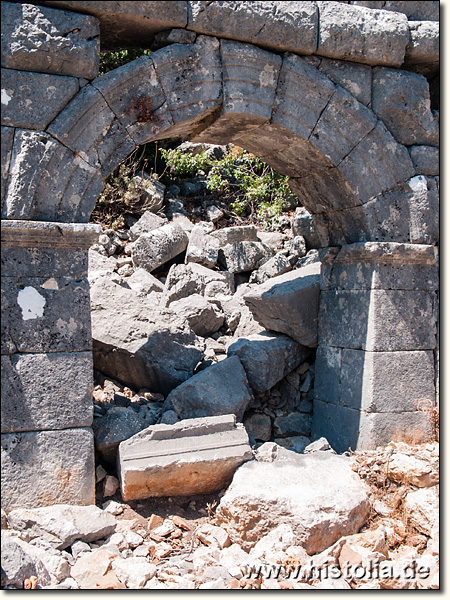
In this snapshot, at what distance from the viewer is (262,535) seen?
3.85m

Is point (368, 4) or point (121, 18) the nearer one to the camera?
point (121, 18)

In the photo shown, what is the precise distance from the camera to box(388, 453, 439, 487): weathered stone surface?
171 inches

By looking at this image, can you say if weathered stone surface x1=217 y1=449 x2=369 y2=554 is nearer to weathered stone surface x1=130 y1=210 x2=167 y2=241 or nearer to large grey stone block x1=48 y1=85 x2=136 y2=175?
large grey stone block x1=48 y1=85 x2=136 y2=175

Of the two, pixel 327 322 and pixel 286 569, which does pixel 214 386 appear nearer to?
pixel 327 322

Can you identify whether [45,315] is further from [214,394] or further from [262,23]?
[262,23]

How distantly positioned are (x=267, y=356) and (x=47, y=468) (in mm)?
2450

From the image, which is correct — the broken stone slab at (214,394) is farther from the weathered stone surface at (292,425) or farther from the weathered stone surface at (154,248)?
the weathered stone surface at (154,248)

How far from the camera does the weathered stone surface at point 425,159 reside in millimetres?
5059

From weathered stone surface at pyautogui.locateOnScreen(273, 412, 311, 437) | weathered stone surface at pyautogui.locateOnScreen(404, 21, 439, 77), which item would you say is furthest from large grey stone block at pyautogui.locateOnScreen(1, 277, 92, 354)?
weathered stone surface at pyautogui.locateOnScreen(404, 21, 439, 77)

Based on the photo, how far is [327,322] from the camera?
553 centimetres

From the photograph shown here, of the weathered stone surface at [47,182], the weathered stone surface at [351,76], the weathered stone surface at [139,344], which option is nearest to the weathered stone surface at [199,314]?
the weathered stone surface at [139,344]

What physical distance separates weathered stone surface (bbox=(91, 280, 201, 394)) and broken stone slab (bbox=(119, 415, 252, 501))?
3.24ft

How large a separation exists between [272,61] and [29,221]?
238cm

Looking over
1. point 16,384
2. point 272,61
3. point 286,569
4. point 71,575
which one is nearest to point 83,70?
point 272,61
